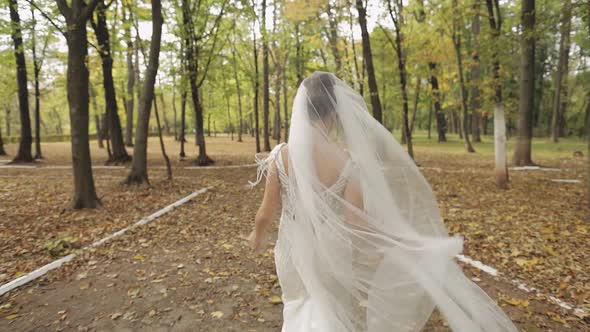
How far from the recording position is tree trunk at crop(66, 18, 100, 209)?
6895mm

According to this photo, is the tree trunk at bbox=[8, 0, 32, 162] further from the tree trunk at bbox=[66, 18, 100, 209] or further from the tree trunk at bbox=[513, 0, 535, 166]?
the tree trunk at bbox=[513, 0, 535, 166]

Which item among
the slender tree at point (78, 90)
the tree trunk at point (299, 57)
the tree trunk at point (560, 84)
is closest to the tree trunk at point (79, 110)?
the slender tree at point (78, 90)

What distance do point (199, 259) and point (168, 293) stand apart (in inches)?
43.0

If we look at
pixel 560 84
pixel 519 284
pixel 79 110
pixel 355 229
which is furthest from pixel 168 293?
pixel 560 84

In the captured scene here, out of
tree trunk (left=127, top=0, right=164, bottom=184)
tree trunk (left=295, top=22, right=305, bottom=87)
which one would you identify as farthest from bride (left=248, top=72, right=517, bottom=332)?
tree trunk (left=295, top=22, right=305, bottom=87)

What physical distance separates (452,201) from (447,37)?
14.7 metres

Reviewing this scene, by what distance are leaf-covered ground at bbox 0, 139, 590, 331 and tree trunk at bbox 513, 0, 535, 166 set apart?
143 inches

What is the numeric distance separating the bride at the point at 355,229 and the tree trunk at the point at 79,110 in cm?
673

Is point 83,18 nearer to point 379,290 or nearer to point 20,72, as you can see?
point 379,290

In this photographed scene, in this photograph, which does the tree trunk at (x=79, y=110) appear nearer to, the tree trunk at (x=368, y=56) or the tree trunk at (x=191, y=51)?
the tree trunk at (x=191, y=51)

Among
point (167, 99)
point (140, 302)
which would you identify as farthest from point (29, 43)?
point (167, 99)

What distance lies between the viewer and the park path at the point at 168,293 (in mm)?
3330

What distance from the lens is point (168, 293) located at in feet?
13.1

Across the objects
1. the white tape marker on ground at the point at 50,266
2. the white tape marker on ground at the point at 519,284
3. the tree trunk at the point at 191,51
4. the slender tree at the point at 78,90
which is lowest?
the white tape marker on ground at the point at 519,284
